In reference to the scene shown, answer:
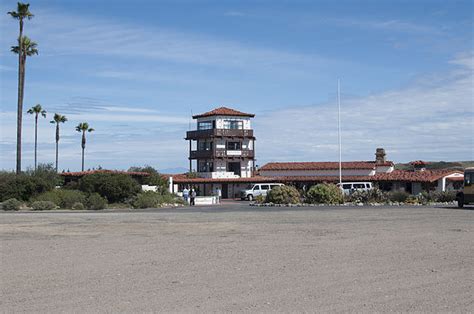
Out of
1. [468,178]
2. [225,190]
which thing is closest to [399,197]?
[468,178]

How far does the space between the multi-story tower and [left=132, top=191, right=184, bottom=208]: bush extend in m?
23.8

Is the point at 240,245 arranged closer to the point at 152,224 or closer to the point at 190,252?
the point at 190,252

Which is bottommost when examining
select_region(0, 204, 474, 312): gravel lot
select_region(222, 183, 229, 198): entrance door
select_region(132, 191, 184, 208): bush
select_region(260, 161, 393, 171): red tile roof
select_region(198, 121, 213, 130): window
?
select_region(0, 204, 474, 312): gravel lot

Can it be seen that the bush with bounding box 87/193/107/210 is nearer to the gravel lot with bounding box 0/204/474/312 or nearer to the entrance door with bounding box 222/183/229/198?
the gravel lot with bounding box 0/204/474/312

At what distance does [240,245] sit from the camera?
61.6 feet

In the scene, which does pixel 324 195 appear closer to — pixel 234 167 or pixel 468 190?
pixel 468 190

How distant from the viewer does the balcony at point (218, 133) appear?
78938 millimetres

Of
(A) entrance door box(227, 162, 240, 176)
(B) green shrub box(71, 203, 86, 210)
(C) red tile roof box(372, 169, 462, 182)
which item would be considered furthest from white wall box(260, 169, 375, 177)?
(B) green shrub box(71, 203, 86, 210)

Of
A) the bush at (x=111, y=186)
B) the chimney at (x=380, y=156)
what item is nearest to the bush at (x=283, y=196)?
the bush at (x=111, y=186)

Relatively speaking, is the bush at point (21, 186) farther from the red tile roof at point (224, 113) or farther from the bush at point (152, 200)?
the red tile roof at point (224, 113)

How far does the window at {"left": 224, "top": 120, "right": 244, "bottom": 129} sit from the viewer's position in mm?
81312

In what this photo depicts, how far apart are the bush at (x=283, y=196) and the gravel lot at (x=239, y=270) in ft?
81.5

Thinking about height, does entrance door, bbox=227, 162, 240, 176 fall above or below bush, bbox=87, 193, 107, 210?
above

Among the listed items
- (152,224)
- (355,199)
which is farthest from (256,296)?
(355,199)
